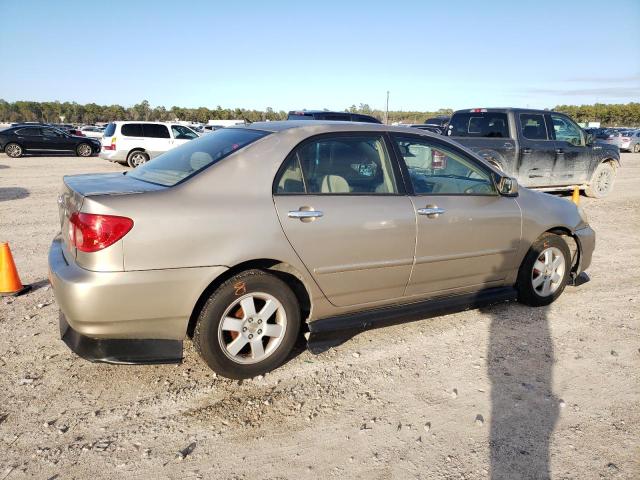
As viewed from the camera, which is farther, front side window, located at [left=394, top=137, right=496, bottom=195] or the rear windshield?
front side window, located at [left=394, top=137, right=496, bottom=195]

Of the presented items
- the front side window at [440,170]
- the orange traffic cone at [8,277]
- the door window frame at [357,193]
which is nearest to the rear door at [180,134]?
the orange traffic cone at [8,277]

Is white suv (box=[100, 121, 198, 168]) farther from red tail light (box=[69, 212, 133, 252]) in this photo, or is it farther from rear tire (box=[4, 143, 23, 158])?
red tail light (box=[69, 212, 133, 252])

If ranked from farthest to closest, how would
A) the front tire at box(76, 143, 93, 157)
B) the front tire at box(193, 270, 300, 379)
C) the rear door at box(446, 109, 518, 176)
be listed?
1. the front tire at box(76, 143, 93, 157)
2. the rear door at box(446, 109, 518, 176)
3. the front tire at box(193, 270, 300, 379)

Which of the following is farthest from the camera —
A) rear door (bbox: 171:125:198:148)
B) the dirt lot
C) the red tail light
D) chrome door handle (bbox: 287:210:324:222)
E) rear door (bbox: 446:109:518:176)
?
rear door (bbox: 171:125:198:148)

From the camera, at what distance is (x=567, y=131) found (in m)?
11.3

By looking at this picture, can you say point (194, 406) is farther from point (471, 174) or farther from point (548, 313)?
point (548, 313)

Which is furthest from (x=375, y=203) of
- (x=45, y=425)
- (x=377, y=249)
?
(x=45, y=425)

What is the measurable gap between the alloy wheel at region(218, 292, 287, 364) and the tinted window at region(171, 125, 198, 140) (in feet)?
52.4

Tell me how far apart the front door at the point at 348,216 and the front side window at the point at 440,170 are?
0.72ft

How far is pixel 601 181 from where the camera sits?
485 inches

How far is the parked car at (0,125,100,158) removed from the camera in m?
21.9

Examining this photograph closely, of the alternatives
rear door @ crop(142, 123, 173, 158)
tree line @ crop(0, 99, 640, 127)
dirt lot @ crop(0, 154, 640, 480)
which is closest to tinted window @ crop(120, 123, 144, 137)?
rear door @ crop(142, 123, 173, 158)

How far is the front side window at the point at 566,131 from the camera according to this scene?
11102 mm

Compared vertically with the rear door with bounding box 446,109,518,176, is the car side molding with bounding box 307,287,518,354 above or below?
below
